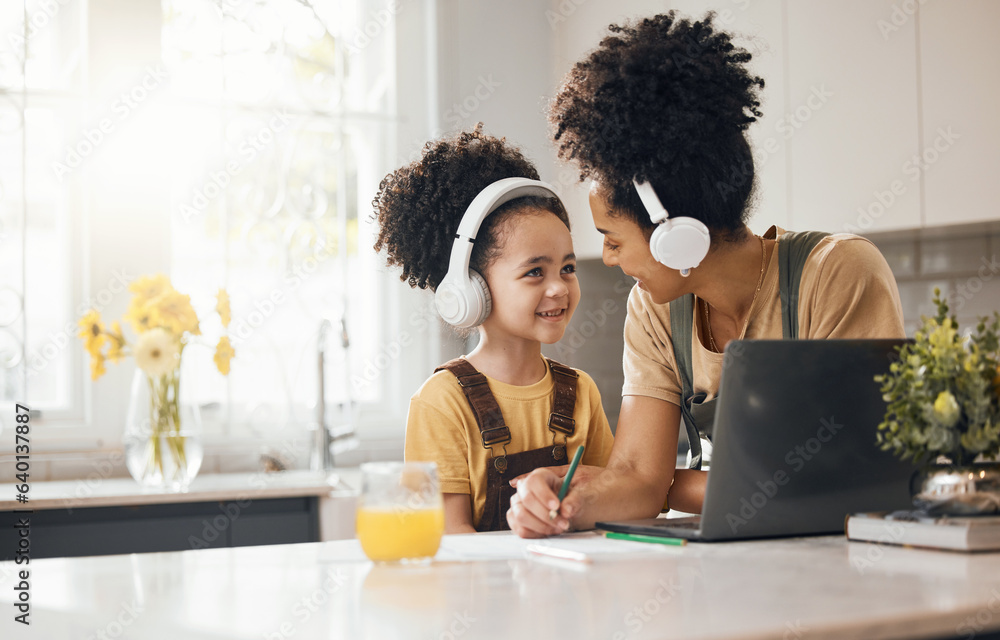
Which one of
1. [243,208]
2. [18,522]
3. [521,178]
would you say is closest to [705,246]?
[521,178]

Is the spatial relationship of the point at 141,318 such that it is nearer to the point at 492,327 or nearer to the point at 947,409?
the point at 492,327

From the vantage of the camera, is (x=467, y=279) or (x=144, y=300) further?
(x=144, y=300)

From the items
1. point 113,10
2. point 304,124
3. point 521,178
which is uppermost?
point 113,10

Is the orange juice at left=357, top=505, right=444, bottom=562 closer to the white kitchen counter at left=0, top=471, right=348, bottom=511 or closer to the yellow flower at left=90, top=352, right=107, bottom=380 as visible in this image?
the white kitchen counter at left=0, top=471, right=348, bottom=511

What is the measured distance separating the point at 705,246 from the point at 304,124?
218cm

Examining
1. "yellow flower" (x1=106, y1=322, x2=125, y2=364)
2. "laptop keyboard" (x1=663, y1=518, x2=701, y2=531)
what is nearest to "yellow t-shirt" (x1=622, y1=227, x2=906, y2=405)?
"laptop keyboard" (x1=663, y1=518, x2=701, y2=531)

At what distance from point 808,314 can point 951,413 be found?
1.58 feet

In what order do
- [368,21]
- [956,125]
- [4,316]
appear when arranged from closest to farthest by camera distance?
[956,125], [4,316], [368,21]

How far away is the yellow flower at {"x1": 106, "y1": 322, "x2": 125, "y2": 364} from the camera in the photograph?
2449 mm

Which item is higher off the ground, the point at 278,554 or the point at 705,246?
the point at 705,246

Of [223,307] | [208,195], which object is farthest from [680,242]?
[208,195]

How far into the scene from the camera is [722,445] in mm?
1023

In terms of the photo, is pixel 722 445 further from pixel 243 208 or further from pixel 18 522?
pixel 243 208

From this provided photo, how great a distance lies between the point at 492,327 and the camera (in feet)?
5.45
